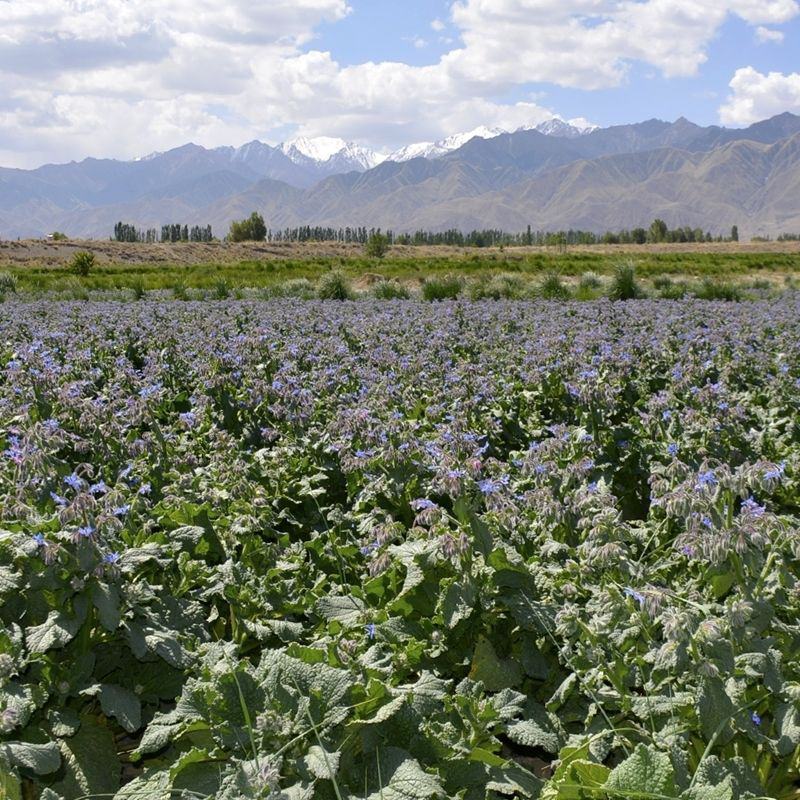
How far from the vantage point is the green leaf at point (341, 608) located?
12.2 feet

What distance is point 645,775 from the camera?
2.53 meters

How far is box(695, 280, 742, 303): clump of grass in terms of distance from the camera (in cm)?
2197

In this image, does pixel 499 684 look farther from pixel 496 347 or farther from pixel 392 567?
pixel 496 347

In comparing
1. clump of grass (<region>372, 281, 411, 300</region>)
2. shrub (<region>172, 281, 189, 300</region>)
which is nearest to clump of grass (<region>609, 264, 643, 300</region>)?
clump of grass (<region>372, 281, 411, 300</region>)

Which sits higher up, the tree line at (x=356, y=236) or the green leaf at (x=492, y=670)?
the tree line at (x=356, y=236)

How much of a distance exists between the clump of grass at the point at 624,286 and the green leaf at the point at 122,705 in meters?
20.8

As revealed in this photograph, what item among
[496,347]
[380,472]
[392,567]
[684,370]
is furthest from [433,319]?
[392,567]

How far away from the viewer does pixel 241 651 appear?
155 inches

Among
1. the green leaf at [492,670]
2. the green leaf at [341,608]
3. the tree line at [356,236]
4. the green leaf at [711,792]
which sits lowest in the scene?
the green leaf at [492,670]

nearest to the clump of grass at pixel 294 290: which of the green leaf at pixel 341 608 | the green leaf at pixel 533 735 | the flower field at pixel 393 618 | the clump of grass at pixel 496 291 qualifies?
the clump of grass at pixel 496 291

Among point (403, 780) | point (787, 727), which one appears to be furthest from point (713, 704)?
point (403, 780)

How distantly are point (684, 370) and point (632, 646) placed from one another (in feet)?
17.3

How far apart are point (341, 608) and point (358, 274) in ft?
131

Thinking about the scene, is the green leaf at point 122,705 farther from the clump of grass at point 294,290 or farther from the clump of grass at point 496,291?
the clump of grass at point 294,290
